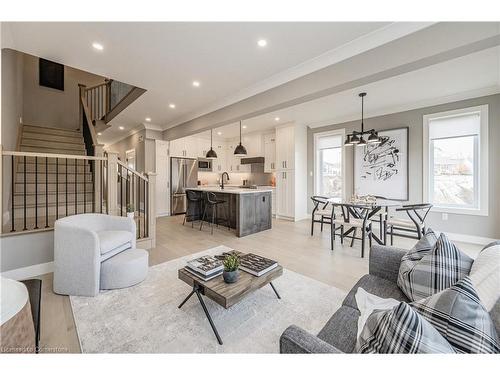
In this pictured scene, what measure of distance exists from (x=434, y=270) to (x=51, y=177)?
6.29 m

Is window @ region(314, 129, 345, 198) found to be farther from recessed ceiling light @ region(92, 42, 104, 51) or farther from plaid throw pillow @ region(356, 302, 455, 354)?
plaid throw pillow @ region(356, 302, 455, 354)

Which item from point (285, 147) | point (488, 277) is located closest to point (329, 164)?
point (285, 147)

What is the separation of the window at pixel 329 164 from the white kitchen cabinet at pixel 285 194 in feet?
2.38

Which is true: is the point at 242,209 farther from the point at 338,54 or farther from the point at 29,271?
the point at 29,271

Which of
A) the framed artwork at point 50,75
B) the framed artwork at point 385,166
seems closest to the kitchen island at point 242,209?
the framed artwork at point 385,166

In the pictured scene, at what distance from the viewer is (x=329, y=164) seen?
591 centimetres

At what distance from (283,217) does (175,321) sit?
472cm

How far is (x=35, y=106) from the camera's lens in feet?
19.3

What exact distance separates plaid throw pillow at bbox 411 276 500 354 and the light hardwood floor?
167cm

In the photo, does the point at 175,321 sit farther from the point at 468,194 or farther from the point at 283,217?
the point at 468,194

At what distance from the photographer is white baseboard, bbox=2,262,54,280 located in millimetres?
2414

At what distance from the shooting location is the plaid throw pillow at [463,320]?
0.67 m

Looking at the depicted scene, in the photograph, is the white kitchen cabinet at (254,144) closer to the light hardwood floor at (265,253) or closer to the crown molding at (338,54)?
the light hardwood floor at (265,253)
